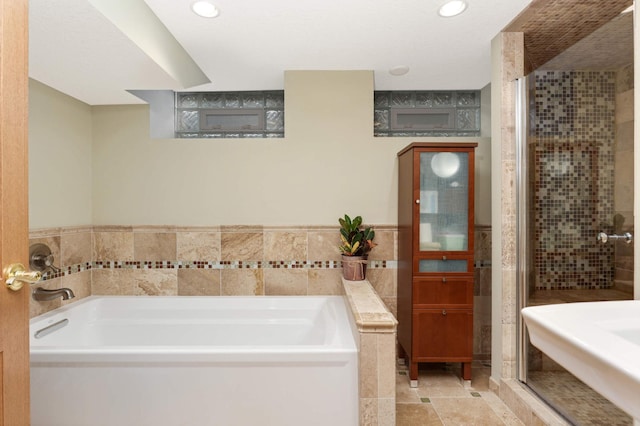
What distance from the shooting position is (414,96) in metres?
3.17

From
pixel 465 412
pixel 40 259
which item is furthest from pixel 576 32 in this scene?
pixel 40 259

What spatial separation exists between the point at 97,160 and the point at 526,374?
11.4ft

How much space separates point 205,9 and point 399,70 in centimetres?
149

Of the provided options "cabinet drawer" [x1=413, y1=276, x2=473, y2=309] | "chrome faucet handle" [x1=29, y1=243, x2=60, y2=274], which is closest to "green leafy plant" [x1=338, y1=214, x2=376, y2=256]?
"cabinet drawer" [x1=413, y1=276, x2=473, y2=309]

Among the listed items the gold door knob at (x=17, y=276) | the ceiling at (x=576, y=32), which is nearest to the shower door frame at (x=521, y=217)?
the ceiling at (x=576, y=32)

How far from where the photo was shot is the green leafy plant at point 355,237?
2648 millimetres

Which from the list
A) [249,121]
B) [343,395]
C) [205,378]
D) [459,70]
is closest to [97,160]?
[249,121]

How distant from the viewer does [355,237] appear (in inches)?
104

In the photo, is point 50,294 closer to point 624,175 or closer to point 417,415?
point 417,415

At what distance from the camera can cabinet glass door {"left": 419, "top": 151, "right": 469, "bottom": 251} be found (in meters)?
2.50

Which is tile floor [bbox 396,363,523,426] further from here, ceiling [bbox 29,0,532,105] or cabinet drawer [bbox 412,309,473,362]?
ceiling [bbox 29,0,532,105]

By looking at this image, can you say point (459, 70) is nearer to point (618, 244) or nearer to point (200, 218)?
point (618, 244)

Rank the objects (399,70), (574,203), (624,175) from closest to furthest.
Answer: (624,175), (574,203), (399,70)

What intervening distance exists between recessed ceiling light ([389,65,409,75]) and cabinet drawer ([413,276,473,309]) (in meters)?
1.60
